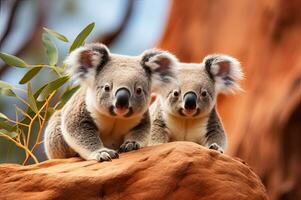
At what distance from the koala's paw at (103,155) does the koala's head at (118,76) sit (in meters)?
0.20

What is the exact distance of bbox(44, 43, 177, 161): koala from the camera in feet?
11.9

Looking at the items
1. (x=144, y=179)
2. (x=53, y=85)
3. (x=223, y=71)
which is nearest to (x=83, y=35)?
(x=53, y=85)

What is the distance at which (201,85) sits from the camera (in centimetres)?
415

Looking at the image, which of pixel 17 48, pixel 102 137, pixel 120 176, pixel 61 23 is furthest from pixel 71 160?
pixel 61 23

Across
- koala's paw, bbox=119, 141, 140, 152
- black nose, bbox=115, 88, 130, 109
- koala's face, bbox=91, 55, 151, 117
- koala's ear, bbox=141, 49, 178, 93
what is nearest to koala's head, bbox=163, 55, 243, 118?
koala's ear, bbox=141, 49, 178, 93

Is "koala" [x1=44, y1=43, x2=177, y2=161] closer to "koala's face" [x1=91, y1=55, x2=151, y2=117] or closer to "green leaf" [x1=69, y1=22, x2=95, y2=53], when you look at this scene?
"koala's face" [x1=91, y1=55, x2=151, y2=117]

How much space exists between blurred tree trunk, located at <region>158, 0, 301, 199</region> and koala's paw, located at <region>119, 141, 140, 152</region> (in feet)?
11.7

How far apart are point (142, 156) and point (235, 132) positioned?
448 cm

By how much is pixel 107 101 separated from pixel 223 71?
101 cm

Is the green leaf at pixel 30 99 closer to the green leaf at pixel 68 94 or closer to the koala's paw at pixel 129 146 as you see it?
the green leaf at pixel 68 94

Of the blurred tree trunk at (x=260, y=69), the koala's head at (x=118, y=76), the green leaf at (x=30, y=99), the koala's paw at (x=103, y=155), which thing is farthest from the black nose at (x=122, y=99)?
the blurred tree trunk at (x=260, y=69)

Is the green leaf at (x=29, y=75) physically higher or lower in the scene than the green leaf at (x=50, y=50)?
lower

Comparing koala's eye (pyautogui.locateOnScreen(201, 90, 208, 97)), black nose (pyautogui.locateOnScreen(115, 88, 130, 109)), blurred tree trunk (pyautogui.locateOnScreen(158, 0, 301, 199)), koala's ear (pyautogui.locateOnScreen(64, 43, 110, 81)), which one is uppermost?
koala's ear (pyautogui.locateOnScreen(64, 43, 110, 81))

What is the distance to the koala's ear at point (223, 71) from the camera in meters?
4.32
